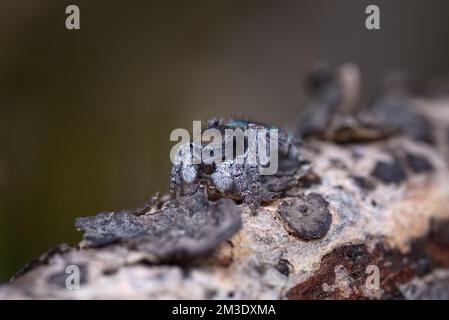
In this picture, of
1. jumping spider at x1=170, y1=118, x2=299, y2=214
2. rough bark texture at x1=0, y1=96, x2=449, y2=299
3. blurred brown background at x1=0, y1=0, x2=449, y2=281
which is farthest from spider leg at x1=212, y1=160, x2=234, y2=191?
blurred brown background at x1=0, y1=0, x2=449, y2=281

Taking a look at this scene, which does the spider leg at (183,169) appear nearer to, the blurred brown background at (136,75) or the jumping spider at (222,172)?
the jumping spider at (222,172)

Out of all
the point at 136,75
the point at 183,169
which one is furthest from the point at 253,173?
the point at 136,75

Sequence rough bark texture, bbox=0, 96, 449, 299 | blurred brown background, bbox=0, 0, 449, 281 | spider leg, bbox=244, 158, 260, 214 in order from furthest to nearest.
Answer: blurred brown background, bbox=0, 0, 449, 281, spider leg, bbox=244, 158, 260, 214, rough bark texture, bbox=0, 96, 449, 299

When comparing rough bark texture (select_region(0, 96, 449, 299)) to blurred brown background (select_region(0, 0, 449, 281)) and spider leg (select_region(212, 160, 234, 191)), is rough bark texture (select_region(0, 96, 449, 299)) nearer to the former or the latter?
spider leg (select_region(212, 160, 234, 191))

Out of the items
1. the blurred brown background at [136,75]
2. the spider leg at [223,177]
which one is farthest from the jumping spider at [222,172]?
the blurred brown background at [136,75]

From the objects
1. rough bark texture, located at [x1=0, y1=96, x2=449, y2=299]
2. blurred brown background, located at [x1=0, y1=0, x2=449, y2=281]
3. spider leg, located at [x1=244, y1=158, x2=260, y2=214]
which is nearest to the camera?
rough bark texture, located at [x1=0, y1=96, x2=449, y2=299]

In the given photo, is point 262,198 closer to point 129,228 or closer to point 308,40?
point 129,228
